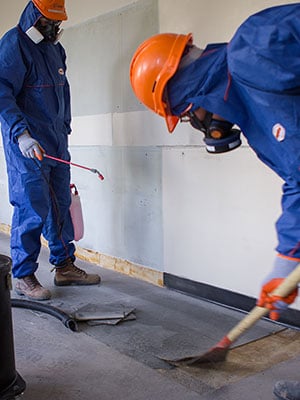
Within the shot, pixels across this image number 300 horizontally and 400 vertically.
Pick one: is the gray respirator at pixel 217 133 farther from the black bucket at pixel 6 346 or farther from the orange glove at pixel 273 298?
the black bucket at pixel 6 346

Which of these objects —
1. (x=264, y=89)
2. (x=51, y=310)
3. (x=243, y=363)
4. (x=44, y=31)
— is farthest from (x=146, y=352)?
(x=44, y=31)

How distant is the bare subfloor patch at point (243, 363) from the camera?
1928 mm

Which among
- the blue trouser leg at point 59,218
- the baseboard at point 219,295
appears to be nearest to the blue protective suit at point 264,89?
the baseboard at point 219,295

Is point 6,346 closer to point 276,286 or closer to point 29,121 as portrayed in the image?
point 276,286

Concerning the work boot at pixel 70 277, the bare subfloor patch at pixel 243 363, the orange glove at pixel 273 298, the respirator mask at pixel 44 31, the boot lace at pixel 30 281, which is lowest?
the bare subfloor patch at pixel 243 363

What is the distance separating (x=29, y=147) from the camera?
8.57 ft

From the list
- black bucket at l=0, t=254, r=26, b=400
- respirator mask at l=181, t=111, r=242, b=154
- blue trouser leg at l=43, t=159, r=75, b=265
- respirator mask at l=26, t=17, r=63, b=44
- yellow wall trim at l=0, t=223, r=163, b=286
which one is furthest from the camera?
yellow wall trim at l=0, t=223, r=163, b=286

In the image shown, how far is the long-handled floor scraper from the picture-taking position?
1281 millimetres

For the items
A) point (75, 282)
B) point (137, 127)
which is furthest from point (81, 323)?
point (137, 127)

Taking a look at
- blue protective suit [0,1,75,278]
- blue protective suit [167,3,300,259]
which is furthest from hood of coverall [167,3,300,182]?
blue protective suit [0,1,75,278]

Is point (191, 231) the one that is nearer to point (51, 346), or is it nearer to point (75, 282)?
point (75, 282)

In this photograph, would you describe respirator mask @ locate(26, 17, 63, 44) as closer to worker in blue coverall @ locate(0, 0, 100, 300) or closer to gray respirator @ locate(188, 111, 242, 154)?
worker in blue coverall @ locate(0, 0, 100, 300)

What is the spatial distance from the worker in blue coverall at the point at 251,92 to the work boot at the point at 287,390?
Answer: 0.52 metres

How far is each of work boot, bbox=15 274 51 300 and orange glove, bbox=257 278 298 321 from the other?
1.78 meters
